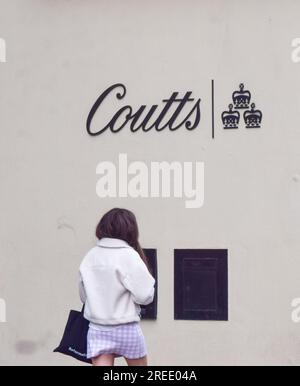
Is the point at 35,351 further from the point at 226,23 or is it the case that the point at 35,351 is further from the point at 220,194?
the point at 226,23

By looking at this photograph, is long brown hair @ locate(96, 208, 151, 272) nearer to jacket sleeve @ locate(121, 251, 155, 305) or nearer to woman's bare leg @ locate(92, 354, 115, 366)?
jacket sleeve @ locate(121, 251, 155, 305)

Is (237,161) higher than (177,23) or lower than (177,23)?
lower

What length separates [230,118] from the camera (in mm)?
8422

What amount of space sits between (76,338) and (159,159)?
2.30 metres

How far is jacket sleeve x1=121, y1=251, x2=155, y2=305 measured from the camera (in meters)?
6.40

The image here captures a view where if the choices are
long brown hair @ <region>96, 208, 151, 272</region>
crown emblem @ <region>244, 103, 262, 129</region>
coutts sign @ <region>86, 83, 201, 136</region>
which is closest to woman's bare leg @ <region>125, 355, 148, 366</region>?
long brown hair @ <region>96, 208, 151, 272</region>

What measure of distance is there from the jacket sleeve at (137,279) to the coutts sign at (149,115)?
2.35 m

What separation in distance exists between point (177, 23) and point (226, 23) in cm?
46

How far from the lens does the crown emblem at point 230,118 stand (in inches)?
331

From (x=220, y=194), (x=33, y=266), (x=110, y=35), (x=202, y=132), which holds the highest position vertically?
(x=110, y=35)

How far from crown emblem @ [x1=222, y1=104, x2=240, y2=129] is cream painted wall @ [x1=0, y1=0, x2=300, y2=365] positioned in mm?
65

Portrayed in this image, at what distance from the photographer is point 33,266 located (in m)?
8.62
